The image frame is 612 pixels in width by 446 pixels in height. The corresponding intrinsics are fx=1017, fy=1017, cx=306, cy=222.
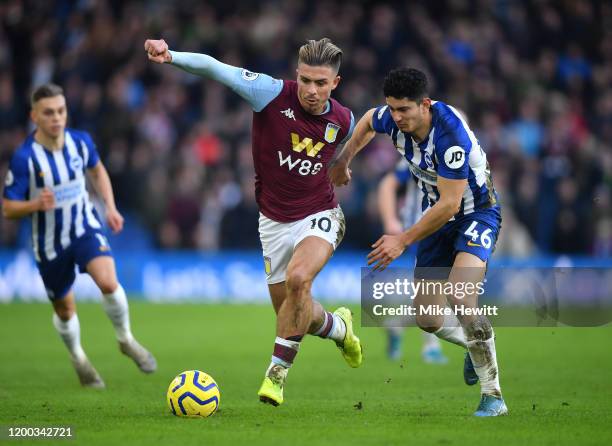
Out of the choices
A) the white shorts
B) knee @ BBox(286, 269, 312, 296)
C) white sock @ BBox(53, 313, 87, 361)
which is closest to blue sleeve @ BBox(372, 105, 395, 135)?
the white shorts

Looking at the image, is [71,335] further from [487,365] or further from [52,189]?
[487,365]

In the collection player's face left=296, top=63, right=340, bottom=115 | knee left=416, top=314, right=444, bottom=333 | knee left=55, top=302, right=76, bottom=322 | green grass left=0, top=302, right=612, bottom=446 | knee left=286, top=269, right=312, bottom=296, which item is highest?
player's face left=296, top=63, right=340, bottom=115

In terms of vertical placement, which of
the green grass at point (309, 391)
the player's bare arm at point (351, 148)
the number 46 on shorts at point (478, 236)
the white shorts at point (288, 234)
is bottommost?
the green grass at point (309, 391)

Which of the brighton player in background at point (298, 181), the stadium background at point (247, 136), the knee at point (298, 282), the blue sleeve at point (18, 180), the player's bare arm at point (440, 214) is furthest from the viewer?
the stadium background at point (247, 136)

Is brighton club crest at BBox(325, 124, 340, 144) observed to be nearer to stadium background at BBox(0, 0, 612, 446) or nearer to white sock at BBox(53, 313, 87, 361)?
white sock at BBox(53, 313, 87, 361)

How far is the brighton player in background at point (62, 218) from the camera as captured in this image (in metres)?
9.40

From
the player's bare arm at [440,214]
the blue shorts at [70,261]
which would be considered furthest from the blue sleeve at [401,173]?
the player's bare arm at [440,214]

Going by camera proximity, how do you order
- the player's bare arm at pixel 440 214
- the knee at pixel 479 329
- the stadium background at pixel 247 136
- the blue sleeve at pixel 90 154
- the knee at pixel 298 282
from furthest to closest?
the stadium background at pixel 247 136 → the blue sleeve at pixel 90 154 → the knee at pixel 298 282 → the knee at pixel 479 329 → the player's bare arm at pixel 440 214

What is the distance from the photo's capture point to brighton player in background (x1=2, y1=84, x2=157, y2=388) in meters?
9.40

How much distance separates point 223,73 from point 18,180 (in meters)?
2.77

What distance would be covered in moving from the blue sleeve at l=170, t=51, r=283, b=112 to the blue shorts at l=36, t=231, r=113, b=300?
2.38 metres

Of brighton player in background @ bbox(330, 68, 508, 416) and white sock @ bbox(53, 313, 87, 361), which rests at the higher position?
brighton player in background @ bbox(330, 68, 508, 416)

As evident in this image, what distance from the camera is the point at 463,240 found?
766 centimetres

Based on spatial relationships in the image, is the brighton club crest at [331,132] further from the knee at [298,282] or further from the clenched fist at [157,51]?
the clenched fist at [157,51]
